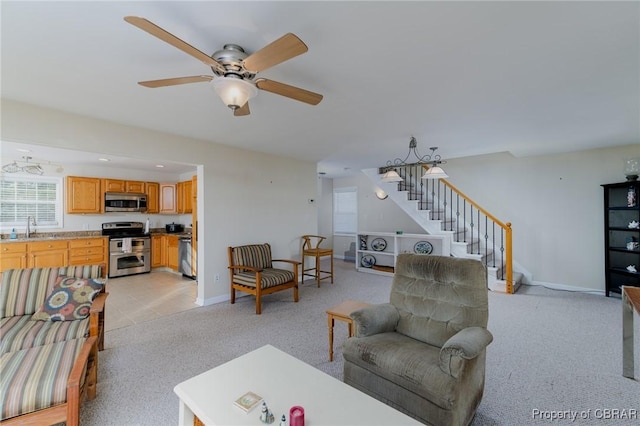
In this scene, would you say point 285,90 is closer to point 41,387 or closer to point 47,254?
point 41,387

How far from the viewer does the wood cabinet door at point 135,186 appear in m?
6.35

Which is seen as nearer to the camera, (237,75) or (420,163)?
(237,75)

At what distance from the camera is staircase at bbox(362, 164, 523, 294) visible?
5164mm

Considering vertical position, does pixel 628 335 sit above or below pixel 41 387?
below

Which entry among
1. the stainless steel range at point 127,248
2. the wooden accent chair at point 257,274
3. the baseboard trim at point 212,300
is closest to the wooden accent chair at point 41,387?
the wooden accent chair at point 257,274

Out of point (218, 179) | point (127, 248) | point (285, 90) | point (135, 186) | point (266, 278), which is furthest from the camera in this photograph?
point (135, 186)

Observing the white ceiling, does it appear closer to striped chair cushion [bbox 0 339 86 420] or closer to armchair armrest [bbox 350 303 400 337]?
armchair armrest [bbox 350 303 400 337]

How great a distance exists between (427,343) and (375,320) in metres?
0.40

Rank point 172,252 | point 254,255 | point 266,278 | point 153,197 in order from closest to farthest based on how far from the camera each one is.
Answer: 1. point 266,278
2. point 254,255
3. point 172,252
4. point 153,197

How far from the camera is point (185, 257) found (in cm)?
594

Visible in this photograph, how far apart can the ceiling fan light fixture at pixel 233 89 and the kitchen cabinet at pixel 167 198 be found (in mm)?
5777

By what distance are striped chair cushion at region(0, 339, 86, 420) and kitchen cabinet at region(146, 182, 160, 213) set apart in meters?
5.38

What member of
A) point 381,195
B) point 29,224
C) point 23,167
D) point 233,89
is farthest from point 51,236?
point 381,195

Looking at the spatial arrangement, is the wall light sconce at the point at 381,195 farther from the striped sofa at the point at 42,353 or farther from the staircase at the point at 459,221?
the striped sofa at the point at 42,353
